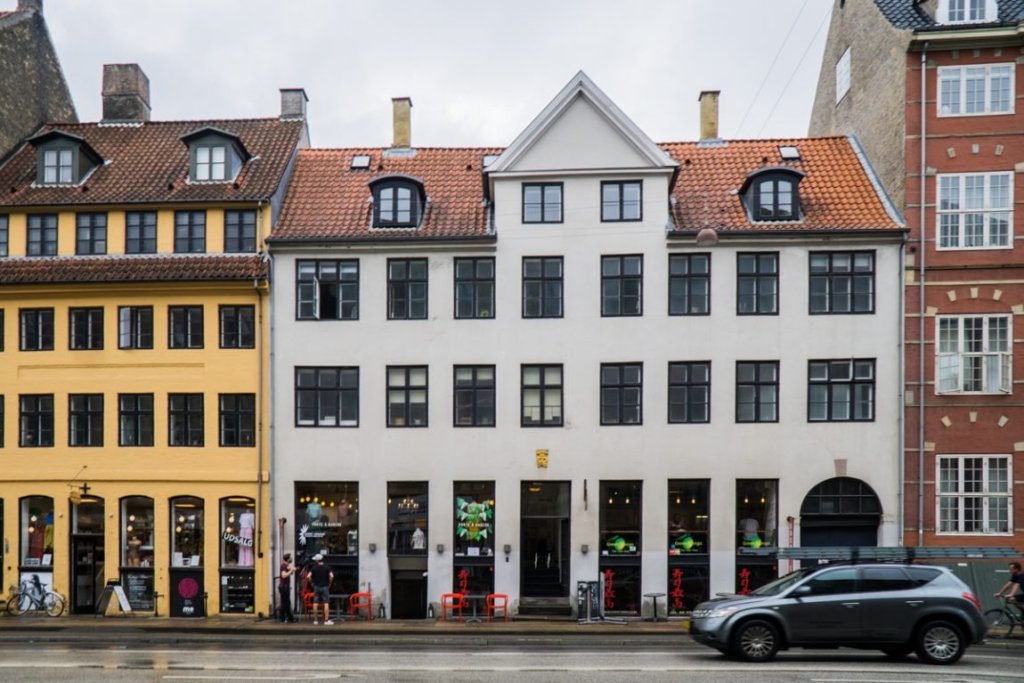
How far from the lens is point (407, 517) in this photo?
89.9 feet

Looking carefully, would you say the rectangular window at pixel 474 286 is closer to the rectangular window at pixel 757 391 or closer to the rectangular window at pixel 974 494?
the rectangular window at pixel 757 391

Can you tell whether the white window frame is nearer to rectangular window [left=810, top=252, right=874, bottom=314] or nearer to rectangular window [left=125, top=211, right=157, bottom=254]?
rectangular window [left=810, top=252, right=874, bottom=314]

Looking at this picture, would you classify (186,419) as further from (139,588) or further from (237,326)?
(139,588)

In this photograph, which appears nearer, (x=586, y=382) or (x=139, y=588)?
(x=586, y=382)

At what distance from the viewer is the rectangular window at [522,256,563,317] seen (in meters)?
27.6

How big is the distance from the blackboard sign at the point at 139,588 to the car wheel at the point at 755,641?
56.8 feet

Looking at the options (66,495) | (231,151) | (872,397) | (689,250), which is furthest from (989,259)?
(66,495)

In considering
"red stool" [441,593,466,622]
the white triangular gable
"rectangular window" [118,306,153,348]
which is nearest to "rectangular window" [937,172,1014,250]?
the white triangular gable

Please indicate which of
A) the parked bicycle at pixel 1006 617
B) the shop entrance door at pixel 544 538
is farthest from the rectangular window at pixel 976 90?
the shop entrance door at pixel 544 538

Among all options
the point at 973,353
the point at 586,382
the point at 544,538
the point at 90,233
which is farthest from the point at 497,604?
the point at 90,233

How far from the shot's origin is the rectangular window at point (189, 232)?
28359 millimetres

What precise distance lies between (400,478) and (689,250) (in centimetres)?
1023

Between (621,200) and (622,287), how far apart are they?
246cm

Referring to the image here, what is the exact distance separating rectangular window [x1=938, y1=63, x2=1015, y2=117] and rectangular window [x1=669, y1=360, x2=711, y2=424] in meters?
9.73
